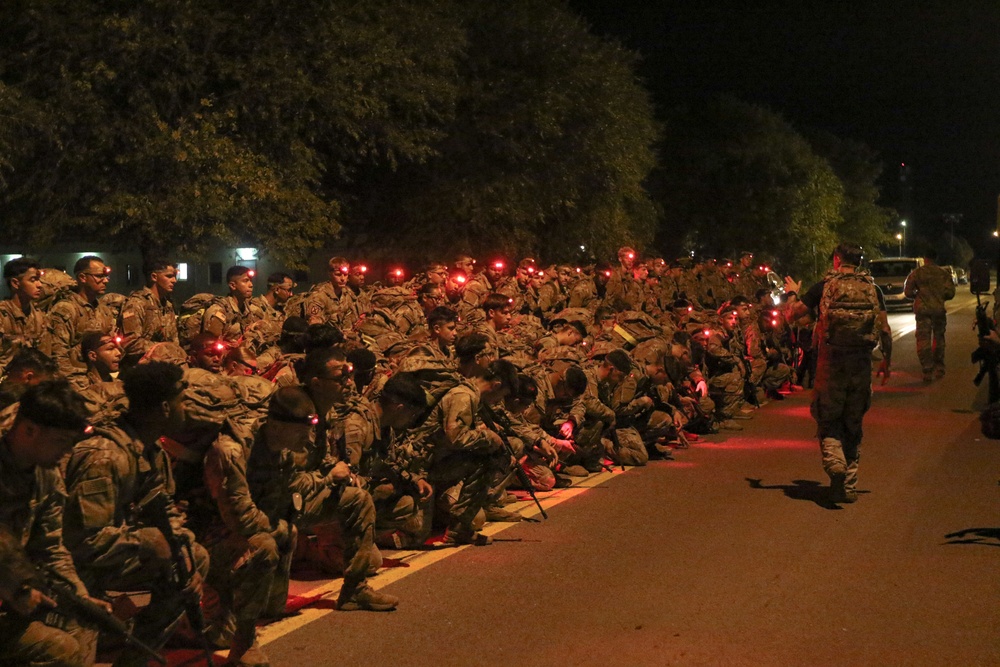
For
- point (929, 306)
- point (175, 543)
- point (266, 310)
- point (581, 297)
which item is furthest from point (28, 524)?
point (929, 306)

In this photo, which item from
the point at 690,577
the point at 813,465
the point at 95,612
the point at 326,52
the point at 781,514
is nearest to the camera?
the point at 95,612

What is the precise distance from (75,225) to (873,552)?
618 inches

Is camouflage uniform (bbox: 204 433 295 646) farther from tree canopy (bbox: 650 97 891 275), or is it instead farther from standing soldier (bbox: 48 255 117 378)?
tree canopy (bbox: 650 97 891 275)

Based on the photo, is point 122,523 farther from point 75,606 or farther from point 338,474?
point 338,474

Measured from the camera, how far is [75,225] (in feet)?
67.2

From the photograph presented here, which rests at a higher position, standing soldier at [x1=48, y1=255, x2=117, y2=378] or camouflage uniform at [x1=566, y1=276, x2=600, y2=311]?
standing soldier at [x1=48, y1=255, x2=117, y2=378]

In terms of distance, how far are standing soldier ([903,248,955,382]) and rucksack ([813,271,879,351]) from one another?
33.7ft

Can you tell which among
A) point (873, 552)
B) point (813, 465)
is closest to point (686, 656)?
point (873, 552)

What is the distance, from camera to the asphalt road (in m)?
6.27

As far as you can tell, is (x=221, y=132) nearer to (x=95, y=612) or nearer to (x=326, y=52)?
(x=326, y=52)

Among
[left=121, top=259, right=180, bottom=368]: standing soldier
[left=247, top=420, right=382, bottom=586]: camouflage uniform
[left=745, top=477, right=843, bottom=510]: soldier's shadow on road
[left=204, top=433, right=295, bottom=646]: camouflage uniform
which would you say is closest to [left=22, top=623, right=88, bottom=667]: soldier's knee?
[left=204, top=433, right=295, bottom=646]: camouflage uniform

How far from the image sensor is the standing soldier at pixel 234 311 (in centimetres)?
940

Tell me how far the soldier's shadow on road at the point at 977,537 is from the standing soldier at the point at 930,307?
1163cm

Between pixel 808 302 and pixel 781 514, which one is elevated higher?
pixel 808 302
